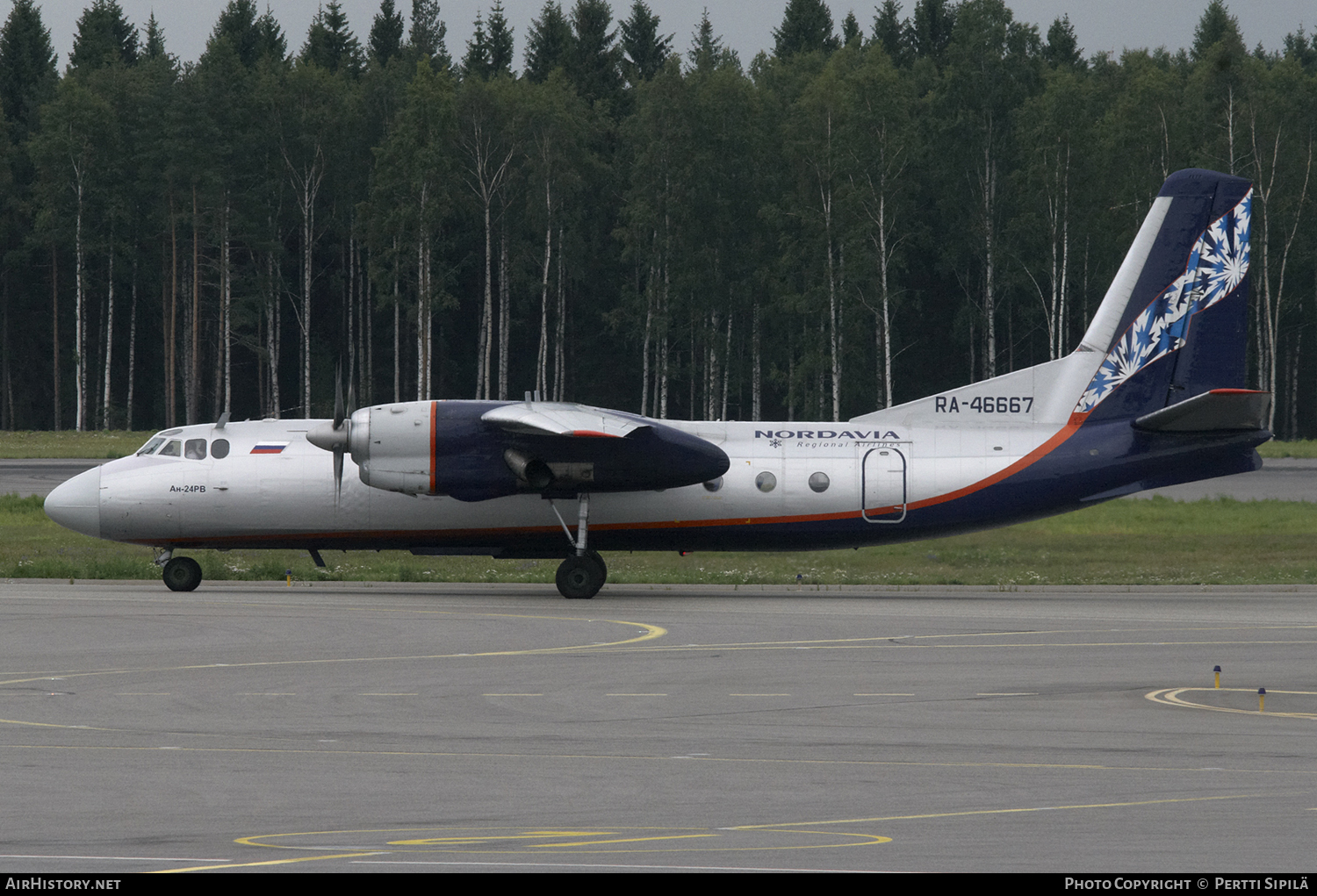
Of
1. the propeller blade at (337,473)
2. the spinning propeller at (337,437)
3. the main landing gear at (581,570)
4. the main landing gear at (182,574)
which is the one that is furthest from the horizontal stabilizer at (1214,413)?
the main landing gear at (182,574)

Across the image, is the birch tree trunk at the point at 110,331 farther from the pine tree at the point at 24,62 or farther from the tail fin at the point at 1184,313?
the tail fin at the point at 1184,313

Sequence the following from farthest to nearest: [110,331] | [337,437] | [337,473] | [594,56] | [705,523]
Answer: [594,56], [110,331], [705,523], [337,473], [337,437]

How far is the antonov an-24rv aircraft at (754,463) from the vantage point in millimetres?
25359

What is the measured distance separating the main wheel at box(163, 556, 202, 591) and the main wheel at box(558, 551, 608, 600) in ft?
22.8

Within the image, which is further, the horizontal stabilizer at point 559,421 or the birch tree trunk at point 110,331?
the birch tree trunk at point 110,331

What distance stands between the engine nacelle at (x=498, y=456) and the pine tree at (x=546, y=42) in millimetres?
69307

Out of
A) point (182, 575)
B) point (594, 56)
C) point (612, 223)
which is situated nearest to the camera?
point (182, 575)

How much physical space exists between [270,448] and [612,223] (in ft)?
183

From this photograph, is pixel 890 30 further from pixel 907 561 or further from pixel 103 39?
pixel 907 561

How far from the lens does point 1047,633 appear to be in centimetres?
2066

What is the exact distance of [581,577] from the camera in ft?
84.4

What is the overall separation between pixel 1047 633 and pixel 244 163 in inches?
2558

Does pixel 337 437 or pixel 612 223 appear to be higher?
pixel 612 223

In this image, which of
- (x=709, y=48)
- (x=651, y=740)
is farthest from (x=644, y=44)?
(x=651, y=740)
